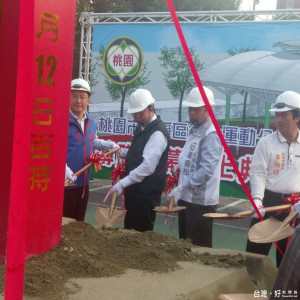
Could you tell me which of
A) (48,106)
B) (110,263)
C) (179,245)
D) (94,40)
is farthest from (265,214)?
(94,40)

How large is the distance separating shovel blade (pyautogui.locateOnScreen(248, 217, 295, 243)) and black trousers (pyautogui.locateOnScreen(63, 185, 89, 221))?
1.55 m

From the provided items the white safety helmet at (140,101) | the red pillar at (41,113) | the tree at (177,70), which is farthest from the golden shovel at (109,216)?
the tree at (177,70)

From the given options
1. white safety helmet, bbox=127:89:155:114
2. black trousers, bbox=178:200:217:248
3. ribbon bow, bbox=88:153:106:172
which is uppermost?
white safety helmet, bbox=127:89:155:114

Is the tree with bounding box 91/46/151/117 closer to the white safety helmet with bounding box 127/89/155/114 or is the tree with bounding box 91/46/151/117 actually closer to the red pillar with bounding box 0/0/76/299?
the white safety helmet with bounding box 127/89/155/114

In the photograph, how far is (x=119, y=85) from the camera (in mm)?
6684

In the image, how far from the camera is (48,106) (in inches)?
69.4

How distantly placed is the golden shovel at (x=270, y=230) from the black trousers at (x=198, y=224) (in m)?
0.79

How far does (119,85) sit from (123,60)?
1.05 ft

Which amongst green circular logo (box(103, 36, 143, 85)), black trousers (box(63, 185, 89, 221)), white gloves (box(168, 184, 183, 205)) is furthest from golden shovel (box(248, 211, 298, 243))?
green circular logo (box(103, 36, 143, 85))

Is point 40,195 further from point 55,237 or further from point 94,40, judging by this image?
point 94,40

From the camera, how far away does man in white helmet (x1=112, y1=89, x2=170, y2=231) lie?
332 centimetres

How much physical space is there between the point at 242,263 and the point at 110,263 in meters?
0.50

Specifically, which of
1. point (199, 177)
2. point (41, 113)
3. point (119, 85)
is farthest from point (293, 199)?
point (119, 85)

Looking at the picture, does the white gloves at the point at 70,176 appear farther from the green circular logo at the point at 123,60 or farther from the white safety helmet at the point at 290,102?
the green circular logo at the point at 123,60
